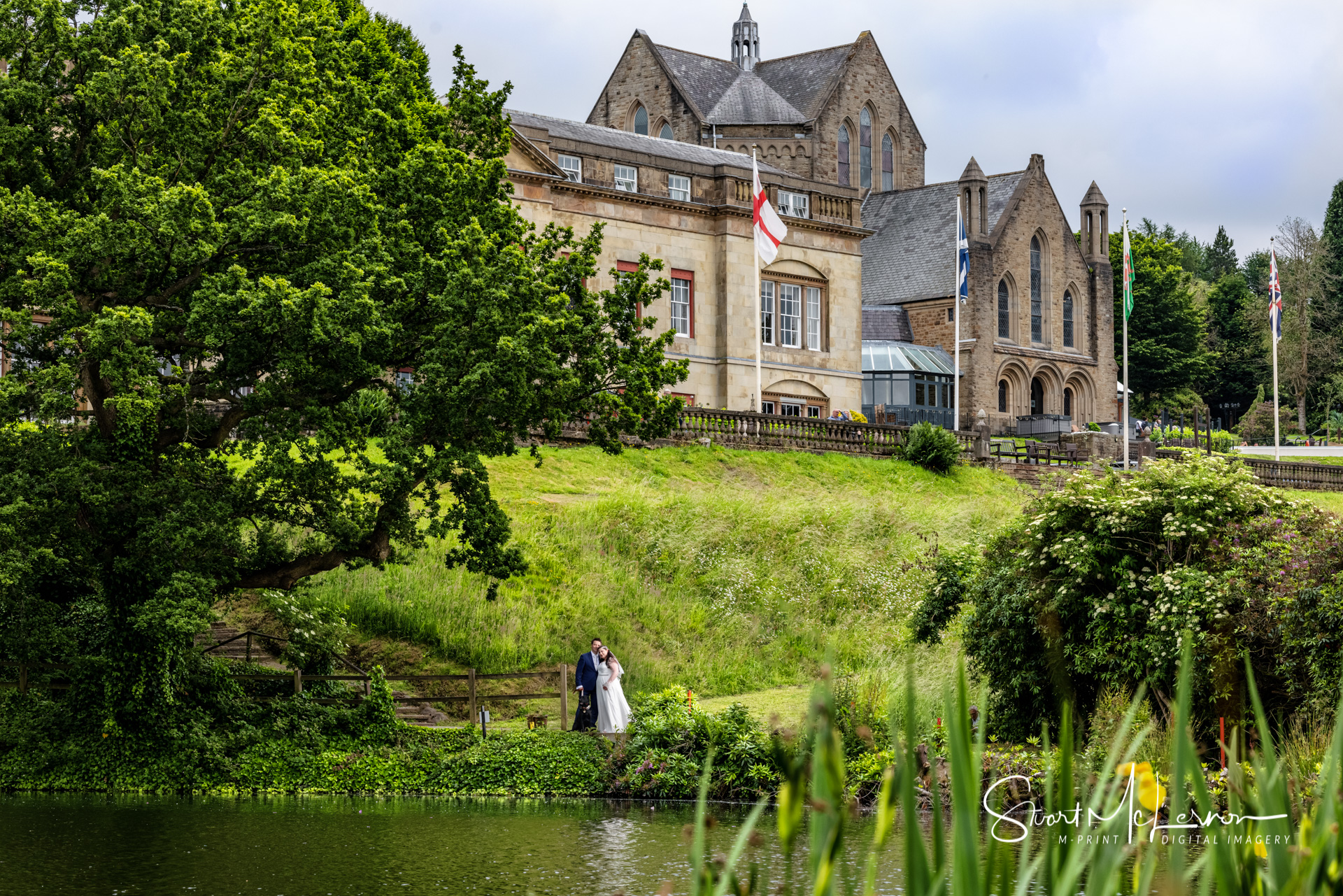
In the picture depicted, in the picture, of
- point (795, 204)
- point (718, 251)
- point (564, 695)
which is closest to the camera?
point (564, 695)

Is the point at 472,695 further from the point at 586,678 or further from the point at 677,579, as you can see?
the point at 677,579

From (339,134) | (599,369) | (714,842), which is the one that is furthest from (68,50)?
(714,842)

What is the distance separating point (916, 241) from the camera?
7019 centimetres

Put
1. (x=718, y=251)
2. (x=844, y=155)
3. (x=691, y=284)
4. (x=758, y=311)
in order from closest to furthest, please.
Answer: (x=758, y=311)
(x=691, y=284)
(x=718, y=251)
(x=844, y=155)

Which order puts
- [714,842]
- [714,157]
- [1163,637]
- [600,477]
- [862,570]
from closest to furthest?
[714,842], [1163,637], [862,570], [600,477], [714,157]

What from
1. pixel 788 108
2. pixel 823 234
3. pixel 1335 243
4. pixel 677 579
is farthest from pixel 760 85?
pixel 677 579

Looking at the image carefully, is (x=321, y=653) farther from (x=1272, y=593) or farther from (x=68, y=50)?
(x=1272, y=593)

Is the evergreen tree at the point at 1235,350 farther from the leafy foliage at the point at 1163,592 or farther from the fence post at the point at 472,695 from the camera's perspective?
the fence post at the point at 472,695

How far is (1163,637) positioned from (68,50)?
623 inches

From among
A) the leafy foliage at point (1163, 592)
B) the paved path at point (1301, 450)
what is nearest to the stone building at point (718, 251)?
the paved path at point (1301, 450)

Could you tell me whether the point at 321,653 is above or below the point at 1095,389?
below

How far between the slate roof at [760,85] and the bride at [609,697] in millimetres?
49059

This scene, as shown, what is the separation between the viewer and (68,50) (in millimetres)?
19891

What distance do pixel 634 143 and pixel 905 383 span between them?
50.7 feet
